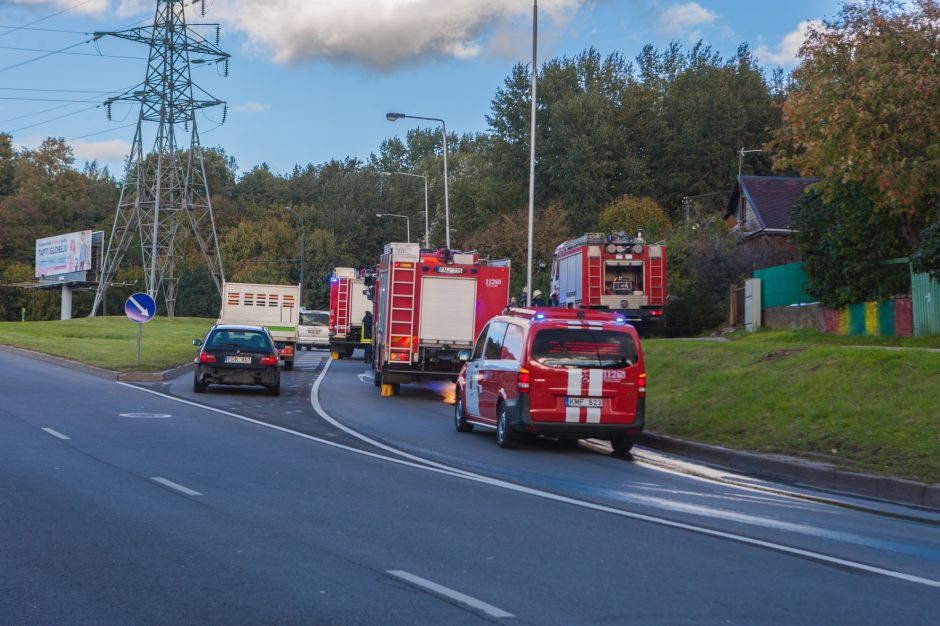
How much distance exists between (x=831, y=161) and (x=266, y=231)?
7849 cm

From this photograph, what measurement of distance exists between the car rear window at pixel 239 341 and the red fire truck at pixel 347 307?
1461 cm

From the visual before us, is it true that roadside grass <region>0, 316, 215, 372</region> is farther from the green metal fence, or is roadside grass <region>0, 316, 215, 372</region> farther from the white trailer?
the green metal fence

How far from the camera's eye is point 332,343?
4175 centimetres

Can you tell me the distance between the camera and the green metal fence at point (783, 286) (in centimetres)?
3206

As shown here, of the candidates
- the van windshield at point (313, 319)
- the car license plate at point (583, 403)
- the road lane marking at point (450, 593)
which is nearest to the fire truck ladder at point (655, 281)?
the van windshield at point (313, 319)

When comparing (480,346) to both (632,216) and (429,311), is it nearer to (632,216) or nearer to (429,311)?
(429,311)

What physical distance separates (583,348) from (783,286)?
19.0m

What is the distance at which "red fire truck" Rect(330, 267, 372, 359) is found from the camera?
40.3 metres

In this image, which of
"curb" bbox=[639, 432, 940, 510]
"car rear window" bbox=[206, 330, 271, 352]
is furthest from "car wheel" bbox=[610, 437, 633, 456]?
"car rear window" bbox=[206, 330, 271, 352]

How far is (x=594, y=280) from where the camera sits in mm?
37156

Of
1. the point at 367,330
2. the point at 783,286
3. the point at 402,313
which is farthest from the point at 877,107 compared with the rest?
the point at 367,330

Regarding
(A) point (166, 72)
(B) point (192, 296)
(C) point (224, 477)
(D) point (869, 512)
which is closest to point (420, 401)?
(C) point (224, 477)

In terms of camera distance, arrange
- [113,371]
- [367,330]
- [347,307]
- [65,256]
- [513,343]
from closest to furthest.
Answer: [513,343]
[113,371]
[367,330]
[347,307]
[65,256]

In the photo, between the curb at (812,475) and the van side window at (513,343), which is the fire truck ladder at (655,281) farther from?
the van side window at (513,343)
